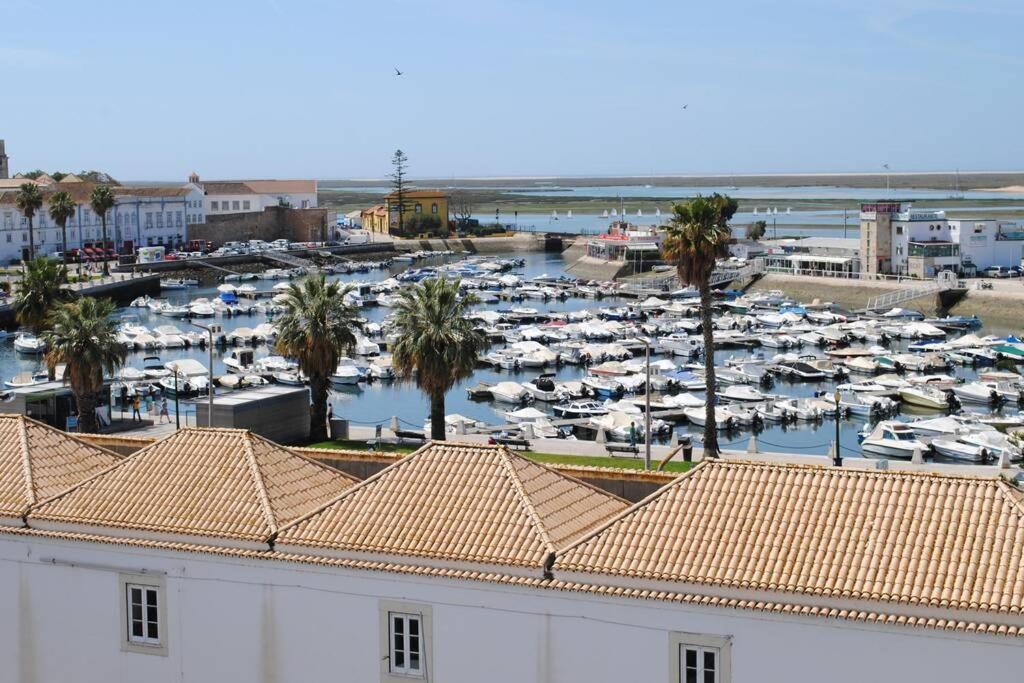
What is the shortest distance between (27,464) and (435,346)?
21.4 m

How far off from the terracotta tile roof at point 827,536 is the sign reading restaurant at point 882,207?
94799 millimetres

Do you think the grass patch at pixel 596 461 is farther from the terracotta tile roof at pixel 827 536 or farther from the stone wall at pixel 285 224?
the stone wall at pixel 285 224

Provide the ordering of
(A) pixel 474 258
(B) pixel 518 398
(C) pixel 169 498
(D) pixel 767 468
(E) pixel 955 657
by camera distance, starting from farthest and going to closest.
→ (A) pixel 474 258, (B) pixel 518 398, (C) pixel 169 498, (D) pixel 767 468, (E) pixel 955 657

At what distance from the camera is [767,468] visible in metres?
19.5

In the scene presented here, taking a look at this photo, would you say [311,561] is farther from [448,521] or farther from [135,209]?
[135,209]

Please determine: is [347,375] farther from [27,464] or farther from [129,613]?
[129,613]

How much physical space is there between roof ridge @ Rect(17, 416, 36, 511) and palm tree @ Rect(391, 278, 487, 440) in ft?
64.6

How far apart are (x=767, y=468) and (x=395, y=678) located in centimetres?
589

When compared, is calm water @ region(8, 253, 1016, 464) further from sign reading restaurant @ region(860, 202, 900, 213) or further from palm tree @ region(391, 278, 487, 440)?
sign reading restaurant @ region(860, 202, 900, 213)

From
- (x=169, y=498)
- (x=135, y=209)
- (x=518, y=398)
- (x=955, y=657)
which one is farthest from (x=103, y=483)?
(x=135, y=209)

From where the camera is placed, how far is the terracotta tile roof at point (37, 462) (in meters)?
22.4

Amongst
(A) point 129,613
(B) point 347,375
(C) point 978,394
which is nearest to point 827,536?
(A) point 129,613

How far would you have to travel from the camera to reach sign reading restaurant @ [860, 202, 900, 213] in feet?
362

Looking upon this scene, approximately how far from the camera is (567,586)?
18438mm
